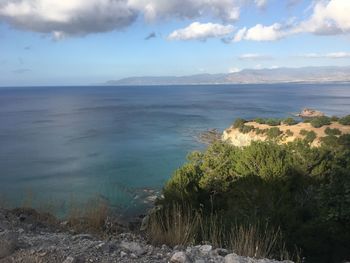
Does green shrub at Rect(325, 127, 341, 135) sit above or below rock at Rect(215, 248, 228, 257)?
below

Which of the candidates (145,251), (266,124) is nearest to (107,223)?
(145,251)

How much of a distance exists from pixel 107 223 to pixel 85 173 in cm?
3158

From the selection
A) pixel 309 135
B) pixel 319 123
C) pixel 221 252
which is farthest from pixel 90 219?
pixel 319 123

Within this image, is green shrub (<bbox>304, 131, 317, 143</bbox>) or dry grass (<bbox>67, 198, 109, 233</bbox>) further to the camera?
green shrub (<bbox>304, 131, 317, 143</bbox>)

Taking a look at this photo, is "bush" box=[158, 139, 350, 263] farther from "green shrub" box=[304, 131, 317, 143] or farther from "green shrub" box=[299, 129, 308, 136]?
"green shrub" box=[299, 129, 308, 136]

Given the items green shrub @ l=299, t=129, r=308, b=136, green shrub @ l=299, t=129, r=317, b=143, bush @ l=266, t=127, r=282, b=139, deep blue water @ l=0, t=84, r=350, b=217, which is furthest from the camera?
bush @ l=266, t=127, r=282, b=139

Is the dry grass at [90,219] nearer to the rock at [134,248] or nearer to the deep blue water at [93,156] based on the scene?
the rock at [134,248]

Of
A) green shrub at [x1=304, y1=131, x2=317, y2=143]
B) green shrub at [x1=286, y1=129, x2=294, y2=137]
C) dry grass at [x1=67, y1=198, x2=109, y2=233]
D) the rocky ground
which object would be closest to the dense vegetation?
the rocky ground

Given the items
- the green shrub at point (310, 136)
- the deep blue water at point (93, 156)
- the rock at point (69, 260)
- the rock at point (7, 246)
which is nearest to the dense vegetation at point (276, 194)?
the rock at point (69, 260)

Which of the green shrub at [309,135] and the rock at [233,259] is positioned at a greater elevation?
the rock at [233,259]

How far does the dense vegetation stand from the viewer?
10.4 meters

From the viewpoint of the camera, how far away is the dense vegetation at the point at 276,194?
1036cm

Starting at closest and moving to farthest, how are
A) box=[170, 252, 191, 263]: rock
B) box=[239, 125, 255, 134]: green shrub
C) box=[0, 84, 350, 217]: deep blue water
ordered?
box=[170, 252, 191, 263]: rock → box=[0, 84, 350, 217]: deep blue water → box=[239, 125, 255, 134]: green shrub

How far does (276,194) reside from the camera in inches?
567
